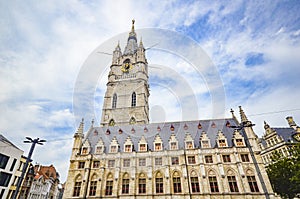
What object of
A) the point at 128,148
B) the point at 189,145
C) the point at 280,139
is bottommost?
the point at 189,145

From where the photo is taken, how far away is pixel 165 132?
3491cm

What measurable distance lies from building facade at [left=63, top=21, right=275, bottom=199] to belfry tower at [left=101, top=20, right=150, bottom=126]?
34.5 ft

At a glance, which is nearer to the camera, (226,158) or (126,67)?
(226,158)

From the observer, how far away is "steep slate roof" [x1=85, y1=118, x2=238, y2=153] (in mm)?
32250

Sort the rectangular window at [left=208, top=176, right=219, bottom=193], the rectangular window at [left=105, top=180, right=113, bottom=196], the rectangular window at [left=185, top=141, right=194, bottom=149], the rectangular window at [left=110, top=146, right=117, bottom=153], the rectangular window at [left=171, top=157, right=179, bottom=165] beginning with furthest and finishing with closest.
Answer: the rectangular window at [left=110, top=146, right=117, bottom=153]
the rectangular window at [left=185, top=141, right=194, bottom=149]
the rectangular window at [left=171, top=157, right=179, bottom=165]
the rectangular window at [left=105, top=180, right=113, bottom=196]
the rectangular window at [left=208, top=176, right=219, bottom=193]

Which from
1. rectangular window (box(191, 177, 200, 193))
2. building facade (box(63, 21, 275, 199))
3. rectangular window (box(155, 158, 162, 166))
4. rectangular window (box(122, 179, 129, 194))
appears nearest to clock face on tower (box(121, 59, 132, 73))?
building facade (box(63, 21, 275, 199))

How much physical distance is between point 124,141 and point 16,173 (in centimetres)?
2258

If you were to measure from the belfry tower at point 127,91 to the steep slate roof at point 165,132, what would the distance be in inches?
383

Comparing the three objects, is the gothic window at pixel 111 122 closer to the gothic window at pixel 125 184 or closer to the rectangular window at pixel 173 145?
the gothic window at pixel 125 184

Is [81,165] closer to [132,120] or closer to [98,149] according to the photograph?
[98,149]

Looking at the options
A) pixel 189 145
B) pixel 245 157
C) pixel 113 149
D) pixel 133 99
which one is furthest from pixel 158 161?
pixel 133 99

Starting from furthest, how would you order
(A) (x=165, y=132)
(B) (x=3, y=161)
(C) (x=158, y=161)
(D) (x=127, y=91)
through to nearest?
(D) (x=127, y=91)
(A) (x=165, y=132)
(B) (x=3, y=161)
(C) (x=158, y=161)

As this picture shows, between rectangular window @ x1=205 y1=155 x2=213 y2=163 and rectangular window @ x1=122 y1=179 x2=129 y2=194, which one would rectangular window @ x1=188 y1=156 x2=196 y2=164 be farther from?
rectangular window @ x1=122 y1=179 x2=129 y2=194

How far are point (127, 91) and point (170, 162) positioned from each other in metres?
28.9
